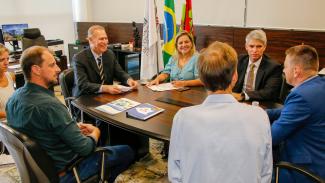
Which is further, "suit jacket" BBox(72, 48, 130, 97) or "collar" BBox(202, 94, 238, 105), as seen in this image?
"suit jacket" BBox(72, 48, 130, 97)

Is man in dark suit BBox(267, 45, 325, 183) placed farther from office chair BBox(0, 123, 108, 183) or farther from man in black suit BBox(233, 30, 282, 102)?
office chair BBox(0, 123, 108, 183)

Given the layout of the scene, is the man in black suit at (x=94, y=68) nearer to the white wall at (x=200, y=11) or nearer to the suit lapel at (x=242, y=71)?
the suit lapel at (x=242, y=71)

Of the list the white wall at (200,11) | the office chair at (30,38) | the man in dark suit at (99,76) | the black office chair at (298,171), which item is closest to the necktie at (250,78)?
the man in dark suit at (99,76)

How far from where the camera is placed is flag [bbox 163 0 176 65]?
4027 millimetres

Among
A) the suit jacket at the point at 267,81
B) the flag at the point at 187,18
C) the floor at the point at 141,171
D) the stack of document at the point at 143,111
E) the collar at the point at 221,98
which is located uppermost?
the flag at the point at 187,18

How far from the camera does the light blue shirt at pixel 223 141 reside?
1101 mm

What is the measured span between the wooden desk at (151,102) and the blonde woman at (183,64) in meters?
0.24

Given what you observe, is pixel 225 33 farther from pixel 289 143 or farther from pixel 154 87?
pixel 289 143

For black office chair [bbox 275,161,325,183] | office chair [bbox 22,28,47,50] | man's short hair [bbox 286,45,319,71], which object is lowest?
black office chair [bbox 275,161,325,183]

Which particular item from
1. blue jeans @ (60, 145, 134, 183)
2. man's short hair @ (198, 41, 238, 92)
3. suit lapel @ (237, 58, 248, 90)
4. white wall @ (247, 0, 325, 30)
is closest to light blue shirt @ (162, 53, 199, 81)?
suit lapel @ (237, 58, 248, 90)

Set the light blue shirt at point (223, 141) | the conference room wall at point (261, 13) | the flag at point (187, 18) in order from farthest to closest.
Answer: the flag at point (187, 18) < the conference room wall at point (261, 13) < the light blue shirt at point (223, 141)

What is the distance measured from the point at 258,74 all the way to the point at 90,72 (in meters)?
1.47

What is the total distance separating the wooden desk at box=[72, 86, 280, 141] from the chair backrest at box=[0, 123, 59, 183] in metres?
0.51

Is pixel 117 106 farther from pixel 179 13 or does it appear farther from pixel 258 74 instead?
pixel 179 13
